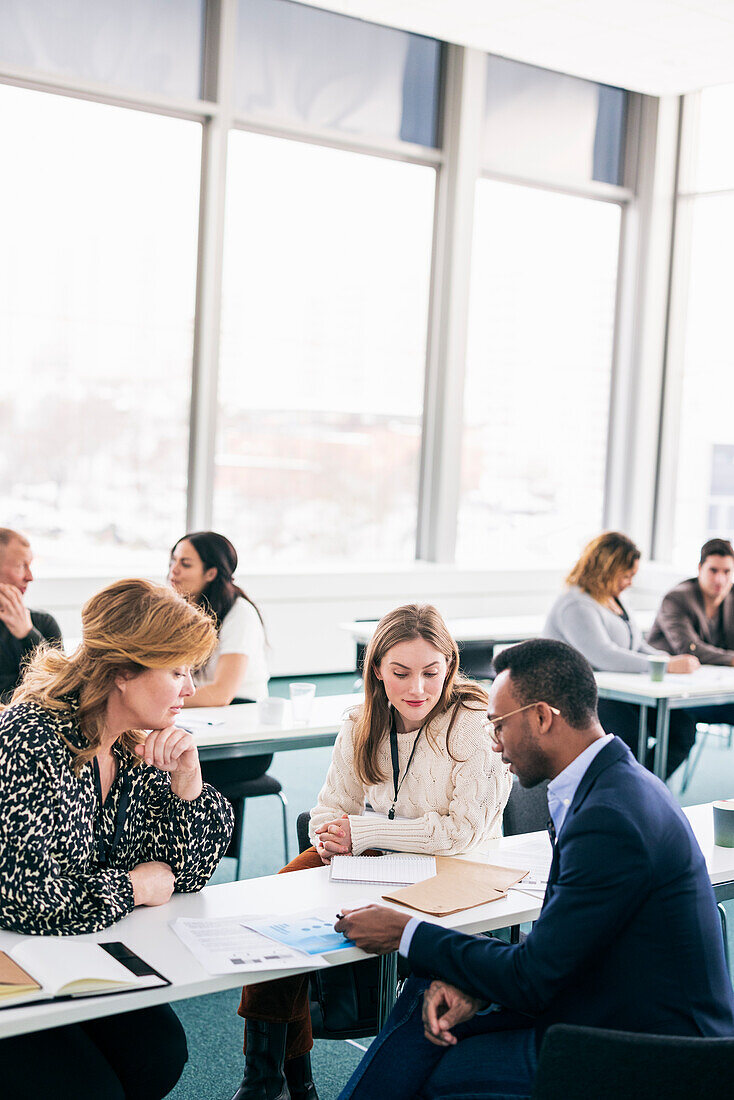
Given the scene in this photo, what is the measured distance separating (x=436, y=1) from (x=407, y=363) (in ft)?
8.23

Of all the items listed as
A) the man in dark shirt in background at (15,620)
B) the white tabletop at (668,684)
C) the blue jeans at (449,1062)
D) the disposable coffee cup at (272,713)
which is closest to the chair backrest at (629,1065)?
the blue jeans at (449,1062)

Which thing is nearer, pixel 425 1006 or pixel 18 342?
pixel 425 1006

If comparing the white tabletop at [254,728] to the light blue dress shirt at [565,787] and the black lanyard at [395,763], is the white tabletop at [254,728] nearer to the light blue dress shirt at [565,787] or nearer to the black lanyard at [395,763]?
the black lanyard at [395,763]

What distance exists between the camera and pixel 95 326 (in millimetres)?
7062

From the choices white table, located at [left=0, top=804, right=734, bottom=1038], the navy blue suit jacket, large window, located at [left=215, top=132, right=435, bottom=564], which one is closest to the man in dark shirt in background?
white table, located at [left=0, top=804, right=734, bottom=1038]

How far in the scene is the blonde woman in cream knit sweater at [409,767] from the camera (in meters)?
2.58

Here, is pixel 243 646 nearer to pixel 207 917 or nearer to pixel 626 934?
pixel 207 917

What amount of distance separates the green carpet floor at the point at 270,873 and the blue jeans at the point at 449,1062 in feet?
2.71

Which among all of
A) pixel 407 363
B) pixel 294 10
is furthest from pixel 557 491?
pixel 294 10

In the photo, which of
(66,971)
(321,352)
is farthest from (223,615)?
(321,352)

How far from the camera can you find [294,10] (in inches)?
294

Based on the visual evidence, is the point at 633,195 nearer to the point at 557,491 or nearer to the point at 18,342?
the point at 557,491

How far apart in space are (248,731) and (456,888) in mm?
1381

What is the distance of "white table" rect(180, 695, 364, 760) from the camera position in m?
3.51
